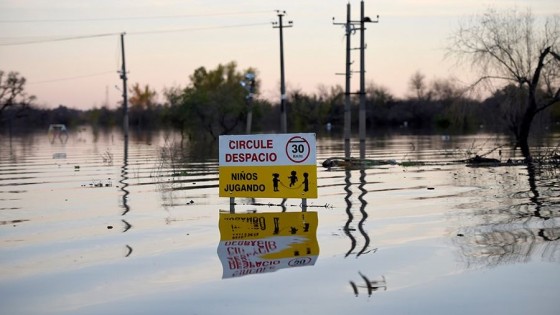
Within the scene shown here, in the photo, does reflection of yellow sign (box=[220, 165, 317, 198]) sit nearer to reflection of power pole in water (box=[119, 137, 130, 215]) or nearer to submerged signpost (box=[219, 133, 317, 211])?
submerged signpost (box=[219, 133, 317, 211])

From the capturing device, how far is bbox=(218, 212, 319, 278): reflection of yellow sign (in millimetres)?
9391

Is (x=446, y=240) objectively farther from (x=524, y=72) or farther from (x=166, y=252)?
(x=524, y=72)

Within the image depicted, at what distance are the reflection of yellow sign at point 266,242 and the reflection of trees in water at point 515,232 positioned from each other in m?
2.14

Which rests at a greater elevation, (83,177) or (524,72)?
(524,72)

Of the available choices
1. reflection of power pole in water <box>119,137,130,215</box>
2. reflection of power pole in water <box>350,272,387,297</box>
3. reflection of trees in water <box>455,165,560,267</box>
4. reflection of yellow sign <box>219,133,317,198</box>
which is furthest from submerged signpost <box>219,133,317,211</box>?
reflection of power pole in water <box>350,272,387,297</box>

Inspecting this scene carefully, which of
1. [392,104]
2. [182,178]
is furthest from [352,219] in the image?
[392,104]

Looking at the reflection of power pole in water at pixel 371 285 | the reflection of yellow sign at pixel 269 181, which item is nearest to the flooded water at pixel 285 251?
the reflection of power pole in water at pixel 371 285

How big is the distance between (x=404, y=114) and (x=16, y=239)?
4140 inches

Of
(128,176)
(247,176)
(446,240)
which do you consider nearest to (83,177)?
(128,176)

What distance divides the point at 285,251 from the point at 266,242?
0.76 meters

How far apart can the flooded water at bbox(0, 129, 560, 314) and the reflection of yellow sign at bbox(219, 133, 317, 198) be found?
47cm

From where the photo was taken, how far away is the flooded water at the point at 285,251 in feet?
25.0

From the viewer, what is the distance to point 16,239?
38.4ft

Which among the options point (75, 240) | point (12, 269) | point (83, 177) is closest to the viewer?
point (12, 269)
